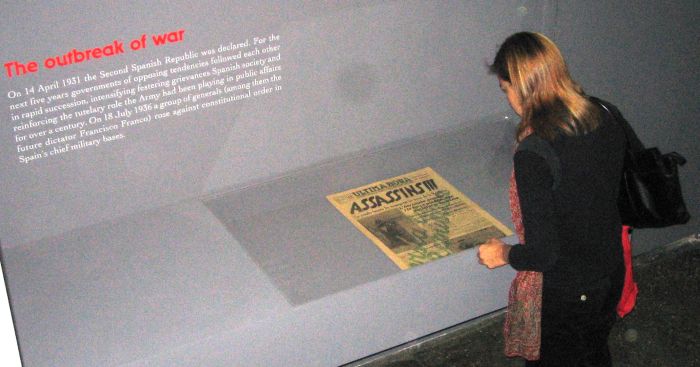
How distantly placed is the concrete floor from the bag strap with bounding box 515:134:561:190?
1.39 meters

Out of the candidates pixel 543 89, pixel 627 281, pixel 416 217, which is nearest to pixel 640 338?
pixel 627 281

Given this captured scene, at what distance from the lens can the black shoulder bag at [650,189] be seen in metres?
2.46

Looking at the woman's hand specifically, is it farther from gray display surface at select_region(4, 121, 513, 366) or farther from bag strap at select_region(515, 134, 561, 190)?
bag strap at select_region(515, 134, 561, 190)

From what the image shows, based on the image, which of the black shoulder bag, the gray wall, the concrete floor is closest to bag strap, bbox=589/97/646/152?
the black shoulder bag

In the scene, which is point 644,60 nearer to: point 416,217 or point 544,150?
point 416,217

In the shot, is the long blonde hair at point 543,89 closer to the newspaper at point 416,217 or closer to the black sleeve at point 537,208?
the black sleeve at point 537,208

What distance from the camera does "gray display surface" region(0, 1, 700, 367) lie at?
2332 mm

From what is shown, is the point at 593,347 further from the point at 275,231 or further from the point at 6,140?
the point at 6,140

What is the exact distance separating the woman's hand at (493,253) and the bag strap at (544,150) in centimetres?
32

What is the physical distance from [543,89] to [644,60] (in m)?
1.44

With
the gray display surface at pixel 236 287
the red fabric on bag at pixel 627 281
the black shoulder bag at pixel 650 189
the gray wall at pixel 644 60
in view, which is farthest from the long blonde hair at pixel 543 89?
the gray wall at pixel 644 60

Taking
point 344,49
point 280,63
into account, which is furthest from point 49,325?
point 344,49

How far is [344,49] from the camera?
2818 mm

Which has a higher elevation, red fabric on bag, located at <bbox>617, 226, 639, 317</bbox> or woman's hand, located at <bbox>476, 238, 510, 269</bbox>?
woman's hand, located at <bbox>476, 238, 510, 269</bbox>
